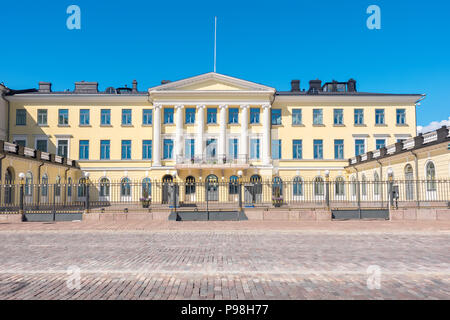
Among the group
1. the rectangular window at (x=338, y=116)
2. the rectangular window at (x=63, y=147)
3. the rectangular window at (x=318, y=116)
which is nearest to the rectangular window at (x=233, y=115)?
the rectangular window at (x=318, y=116)

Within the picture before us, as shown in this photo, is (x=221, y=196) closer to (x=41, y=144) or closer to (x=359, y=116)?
(x=359, y=116)

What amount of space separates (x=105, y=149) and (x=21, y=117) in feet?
32.7

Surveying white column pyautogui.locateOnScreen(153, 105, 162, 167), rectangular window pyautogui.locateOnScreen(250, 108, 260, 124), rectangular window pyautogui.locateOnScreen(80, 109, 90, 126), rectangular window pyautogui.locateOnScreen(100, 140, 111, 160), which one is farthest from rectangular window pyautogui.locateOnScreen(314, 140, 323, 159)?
rectangular window pyautogui.locateOnScreen(80, 109, 90, 126)

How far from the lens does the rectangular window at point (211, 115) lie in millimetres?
42375

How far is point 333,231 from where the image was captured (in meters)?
15.0

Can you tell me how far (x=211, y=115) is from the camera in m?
42.4

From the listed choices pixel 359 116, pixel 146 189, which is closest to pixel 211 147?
pixel 146 189

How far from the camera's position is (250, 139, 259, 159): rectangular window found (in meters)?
41.8

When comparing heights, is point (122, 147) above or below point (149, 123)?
below

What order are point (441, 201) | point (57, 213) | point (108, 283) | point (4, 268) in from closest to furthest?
point (108, 283) < point (4, 268) < point (57, 213) < point (441, 201)

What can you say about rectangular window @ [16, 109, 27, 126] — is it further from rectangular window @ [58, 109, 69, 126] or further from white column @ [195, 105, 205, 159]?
white column @ [195, 105, 205, 159]

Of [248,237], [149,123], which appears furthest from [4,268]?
[149,123]
